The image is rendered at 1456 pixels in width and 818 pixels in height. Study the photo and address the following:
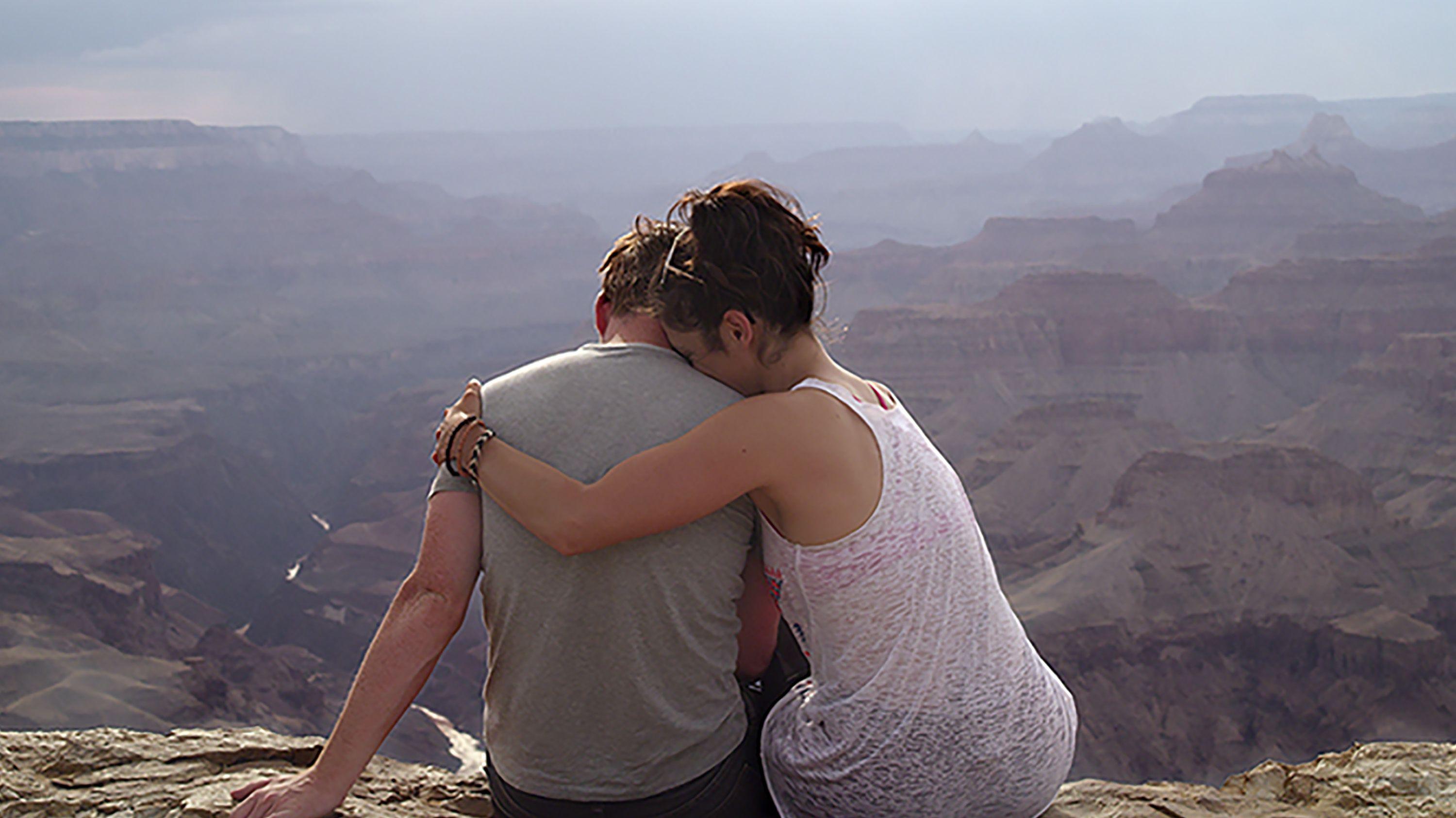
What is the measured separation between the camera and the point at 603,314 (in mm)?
2006

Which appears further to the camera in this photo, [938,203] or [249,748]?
[938,203]

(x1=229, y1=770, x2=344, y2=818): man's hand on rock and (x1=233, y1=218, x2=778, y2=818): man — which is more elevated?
(x1=233, y1=218, x2=778, y2=818): man

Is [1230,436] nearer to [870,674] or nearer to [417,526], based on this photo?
[417,526]

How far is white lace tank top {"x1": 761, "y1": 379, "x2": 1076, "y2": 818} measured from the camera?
67.9 inches

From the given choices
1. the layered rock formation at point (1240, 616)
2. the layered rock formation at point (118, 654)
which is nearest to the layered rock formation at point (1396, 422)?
the layered rock formation at point (1240, 616)

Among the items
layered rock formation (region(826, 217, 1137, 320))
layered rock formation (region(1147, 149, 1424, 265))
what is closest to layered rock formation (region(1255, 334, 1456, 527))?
layered rock formation (region(826, 217, 1137, 320))

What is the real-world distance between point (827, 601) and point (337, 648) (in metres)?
29.8

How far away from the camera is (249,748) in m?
2.50

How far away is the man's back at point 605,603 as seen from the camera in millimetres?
1701

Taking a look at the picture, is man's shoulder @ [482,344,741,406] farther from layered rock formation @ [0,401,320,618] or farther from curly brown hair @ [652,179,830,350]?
layered rock formation @ [0,401,320,618]

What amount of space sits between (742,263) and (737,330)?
0.39 ft

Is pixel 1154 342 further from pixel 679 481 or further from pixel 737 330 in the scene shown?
pixel 679 481

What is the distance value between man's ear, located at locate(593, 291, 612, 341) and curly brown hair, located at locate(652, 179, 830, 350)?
246 mm

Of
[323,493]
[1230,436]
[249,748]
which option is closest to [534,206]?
[323,493]
